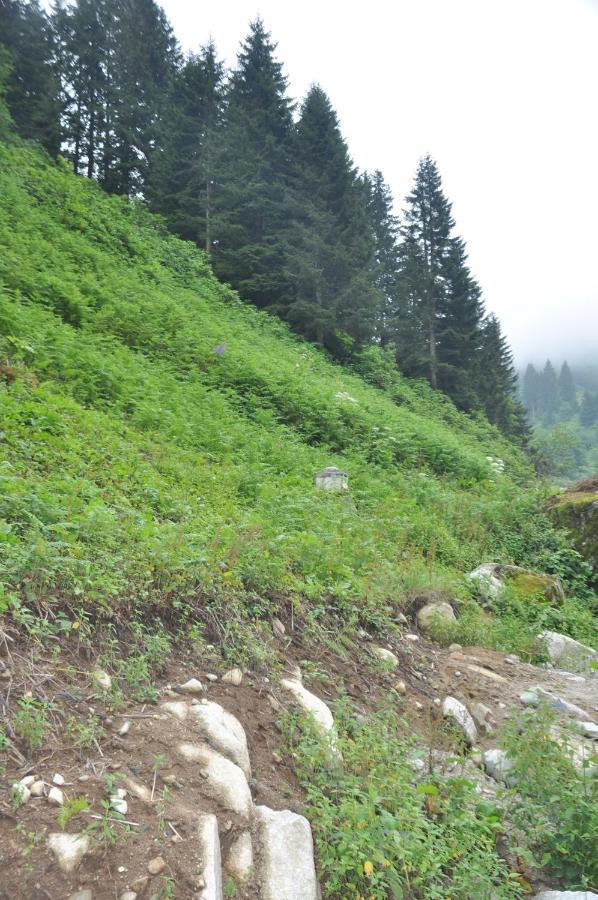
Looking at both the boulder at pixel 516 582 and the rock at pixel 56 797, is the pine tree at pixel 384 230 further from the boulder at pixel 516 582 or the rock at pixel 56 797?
the rock at pixel 56 797

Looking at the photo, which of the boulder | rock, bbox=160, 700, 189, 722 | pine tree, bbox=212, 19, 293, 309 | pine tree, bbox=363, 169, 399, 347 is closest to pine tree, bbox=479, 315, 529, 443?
pine tree, bbox=363, 169, 399, 347

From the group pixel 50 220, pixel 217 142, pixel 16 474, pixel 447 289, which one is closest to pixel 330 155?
pixel 217 142

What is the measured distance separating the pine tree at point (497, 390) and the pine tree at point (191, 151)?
17.9 metres

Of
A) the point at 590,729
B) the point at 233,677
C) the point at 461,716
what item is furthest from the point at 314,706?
the point at 590,729

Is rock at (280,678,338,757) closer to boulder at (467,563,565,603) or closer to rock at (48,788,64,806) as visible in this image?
rock at (48,788,64,806)

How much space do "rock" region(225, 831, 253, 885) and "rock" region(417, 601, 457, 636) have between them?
3.40 m

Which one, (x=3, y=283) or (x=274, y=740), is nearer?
(x=274, y=740)

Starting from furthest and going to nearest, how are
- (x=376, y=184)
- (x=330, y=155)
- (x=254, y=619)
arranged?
(x=376, y=184)
(x=330, y=155)
(x=254, y=619)

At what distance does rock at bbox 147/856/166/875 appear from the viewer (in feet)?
5.63

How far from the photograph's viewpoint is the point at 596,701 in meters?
4.29

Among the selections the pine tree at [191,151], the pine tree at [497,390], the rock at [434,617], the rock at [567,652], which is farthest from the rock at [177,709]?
the pine tree at [497,390]

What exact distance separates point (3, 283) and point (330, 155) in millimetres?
18472

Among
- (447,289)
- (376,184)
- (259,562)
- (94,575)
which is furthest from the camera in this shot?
(376,184)

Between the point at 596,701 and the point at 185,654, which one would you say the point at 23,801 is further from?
the point at 596,701
